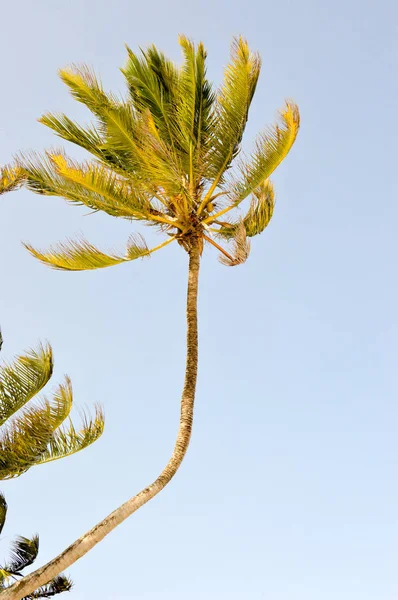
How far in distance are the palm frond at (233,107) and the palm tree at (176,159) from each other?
2cm

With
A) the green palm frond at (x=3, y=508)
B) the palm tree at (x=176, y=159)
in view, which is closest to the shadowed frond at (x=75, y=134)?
the palm tree at (x=176, y=159)

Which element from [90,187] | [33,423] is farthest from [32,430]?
[90,187]

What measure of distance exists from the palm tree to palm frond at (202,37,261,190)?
0.05 feet

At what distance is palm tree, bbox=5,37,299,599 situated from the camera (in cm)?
1040

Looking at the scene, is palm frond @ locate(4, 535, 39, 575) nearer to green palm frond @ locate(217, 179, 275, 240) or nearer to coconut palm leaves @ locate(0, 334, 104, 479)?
coconut palm leaves @ locate(0, 334, 104, 479)

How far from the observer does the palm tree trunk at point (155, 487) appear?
775 centimetres

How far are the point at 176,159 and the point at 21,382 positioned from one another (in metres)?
3.88

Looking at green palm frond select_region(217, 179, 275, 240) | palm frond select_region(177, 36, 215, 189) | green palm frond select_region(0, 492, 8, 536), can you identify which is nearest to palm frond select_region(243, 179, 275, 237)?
green palm frond select_region(217, 179, 275, 240)

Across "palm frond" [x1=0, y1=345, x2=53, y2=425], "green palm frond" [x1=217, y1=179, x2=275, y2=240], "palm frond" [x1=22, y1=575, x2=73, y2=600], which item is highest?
"green palm frond" [x1=217, y1=179, x2=275, y2=240]

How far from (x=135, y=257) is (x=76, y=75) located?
10.7 ft

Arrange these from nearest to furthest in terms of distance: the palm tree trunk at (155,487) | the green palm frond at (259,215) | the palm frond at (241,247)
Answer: the palm tree trunk at (155,487)
the palm frond at (241,247)
the green palm frond at (259,215)

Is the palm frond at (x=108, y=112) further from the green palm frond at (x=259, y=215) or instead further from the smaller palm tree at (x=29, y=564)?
the smaller palm tree at (x=29, y=564)

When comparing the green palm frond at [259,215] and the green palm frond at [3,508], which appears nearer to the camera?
the green palm frond at [3,508]

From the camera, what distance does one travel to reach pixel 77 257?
10.5 metres
